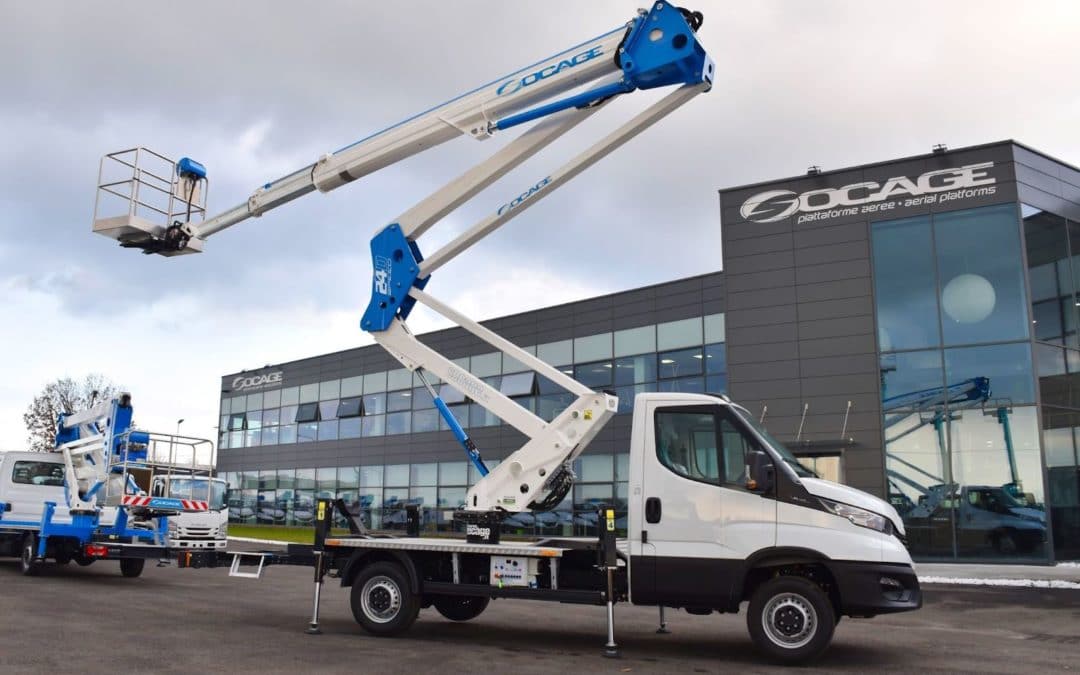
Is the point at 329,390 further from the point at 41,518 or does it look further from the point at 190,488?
the point at 190,488

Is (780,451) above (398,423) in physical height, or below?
below

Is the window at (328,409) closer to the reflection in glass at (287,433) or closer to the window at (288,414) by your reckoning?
the window at (288,414)

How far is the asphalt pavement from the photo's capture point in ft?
28.1

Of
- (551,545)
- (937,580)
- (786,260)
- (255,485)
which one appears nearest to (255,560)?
(551,545)

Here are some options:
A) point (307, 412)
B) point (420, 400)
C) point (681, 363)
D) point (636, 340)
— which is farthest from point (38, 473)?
point (307, 412)

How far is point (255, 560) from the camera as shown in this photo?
1180cm

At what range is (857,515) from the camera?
8.86 metres

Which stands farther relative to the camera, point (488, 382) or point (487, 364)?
point (488, 382)

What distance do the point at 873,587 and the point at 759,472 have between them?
4.97ft

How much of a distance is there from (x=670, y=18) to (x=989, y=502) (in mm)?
16784

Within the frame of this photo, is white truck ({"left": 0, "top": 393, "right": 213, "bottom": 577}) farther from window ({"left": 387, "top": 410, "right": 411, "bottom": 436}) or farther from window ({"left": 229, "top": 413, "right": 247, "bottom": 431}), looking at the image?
window ({"left": 229, "top": 413, "right": 247, "bottom": 431})

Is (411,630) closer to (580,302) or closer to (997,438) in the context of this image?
(997,438)

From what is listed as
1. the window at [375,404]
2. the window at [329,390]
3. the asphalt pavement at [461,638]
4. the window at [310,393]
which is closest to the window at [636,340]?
the window at [375,404]

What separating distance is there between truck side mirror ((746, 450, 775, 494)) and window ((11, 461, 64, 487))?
47.4ft
